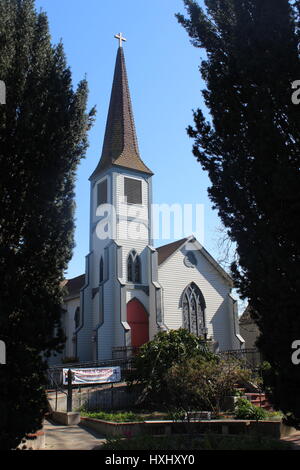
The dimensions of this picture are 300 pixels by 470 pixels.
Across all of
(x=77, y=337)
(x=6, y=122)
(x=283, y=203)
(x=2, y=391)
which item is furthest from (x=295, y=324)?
(x=77, y=337)

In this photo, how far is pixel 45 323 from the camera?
8.09 metres

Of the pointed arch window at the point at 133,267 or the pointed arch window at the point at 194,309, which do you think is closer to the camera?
the pointed arch window at the point at 133,267

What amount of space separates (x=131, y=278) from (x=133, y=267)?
0.79 metres

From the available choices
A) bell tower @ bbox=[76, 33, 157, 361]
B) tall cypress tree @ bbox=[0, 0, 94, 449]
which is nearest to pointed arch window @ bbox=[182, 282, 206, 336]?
bell tower @ bbox=[76, 33, 157, 361]

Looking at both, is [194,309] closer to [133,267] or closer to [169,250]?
[169,250]

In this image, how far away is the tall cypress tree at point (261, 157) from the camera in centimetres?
729

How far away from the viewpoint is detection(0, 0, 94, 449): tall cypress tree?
777 centimetres

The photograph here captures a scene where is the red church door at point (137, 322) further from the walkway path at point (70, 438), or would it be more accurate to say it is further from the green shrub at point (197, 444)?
the green shrub at point (197, 444)

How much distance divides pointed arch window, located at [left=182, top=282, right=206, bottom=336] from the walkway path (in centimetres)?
1840

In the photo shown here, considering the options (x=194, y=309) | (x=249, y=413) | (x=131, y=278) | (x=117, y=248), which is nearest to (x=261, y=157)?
(x=249, y=413)

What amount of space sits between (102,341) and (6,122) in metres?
20.9

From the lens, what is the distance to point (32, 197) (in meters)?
8.90

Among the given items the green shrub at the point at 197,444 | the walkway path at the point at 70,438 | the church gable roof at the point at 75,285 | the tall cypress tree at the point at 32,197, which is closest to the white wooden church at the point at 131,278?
the church gable roof at the point at 75,285

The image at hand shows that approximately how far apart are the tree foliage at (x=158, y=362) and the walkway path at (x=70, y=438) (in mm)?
3858
